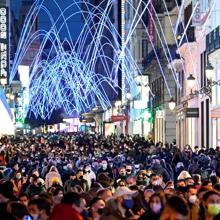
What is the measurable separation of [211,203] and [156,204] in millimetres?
649

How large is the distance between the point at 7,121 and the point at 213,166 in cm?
2877

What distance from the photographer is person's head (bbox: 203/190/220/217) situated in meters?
11.2

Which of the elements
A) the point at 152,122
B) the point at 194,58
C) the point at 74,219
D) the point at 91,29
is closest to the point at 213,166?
the point at 74,219

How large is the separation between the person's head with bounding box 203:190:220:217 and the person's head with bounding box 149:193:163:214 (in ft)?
1.75

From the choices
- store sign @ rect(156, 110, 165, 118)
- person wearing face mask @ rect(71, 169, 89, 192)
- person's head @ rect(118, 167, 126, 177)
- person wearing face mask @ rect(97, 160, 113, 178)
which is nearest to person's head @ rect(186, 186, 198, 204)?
person wearing face mask @ rect(71, 169, 89, 192)

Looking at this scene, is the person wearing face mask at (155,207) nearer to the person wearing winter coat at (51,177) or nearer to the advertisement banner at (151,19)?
the person wearing winter coat at (51,177)

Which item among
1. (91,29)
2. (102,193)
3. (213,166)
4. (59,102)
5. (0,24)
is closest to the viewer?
(102,193)

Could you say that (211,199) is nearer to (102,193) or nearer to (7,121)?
(102,193)

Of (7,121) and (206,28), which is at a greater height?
(206,28)

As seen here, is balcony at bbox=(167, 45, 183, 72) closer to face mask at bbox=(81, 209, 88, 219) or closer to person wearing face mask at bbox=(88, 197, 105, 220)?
person wearing face mask at bbox=(88, 197, 105, 220)

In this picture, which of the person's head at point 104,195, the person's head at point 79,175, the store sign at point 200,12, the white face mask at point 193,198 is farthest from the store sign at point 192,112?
the person's head at point 104,195

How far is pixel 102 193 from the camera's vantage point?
44.0 feet

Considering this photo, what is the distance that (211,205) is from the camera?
11367 millimetres

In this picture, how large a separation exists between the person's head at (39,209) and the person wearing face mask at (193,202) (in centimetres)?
183
